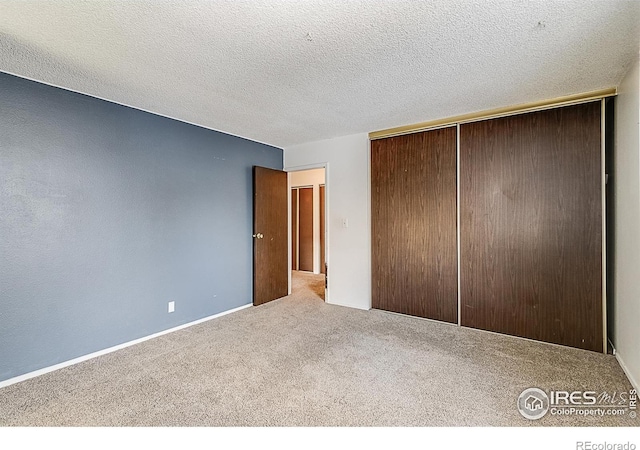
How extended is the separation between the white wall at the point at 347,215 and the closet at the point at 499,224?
0.52 feet

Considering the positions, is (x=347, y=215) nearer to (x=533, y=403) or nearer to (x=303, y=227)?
(x=533, y=403)

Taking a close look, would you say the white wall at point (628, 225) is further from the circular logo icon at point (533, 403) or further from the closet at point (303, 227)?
the closet at point (303, 227)

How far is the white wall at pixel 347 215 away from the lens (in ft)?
13.4

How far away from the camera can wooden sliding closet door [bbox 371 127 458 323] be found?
11.4ft

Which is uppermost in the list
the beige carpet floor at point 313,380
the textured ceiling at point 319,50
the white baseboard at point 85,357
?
the textured ceiling at point 319,50

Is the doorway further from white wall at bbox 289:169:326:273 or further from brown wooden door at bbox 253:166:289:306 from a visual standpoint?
brown wooden door at bbox 253:166:289:306

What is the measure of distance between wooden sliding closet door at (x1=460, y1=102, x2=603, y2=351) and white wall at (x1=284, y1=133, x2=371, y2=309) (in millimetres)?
1208

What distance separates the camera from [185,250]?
3.45 metres

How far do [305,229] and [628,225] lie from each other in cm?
543

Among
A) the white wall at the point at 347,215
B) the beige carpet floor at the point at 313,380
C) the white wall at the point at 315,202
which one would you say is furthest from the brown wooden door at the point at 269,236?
the white wall at the point at 315,202

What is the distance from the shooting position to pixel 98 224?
2.73m

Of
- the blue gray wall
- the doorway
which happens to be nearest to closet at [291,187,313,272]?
the doorway
